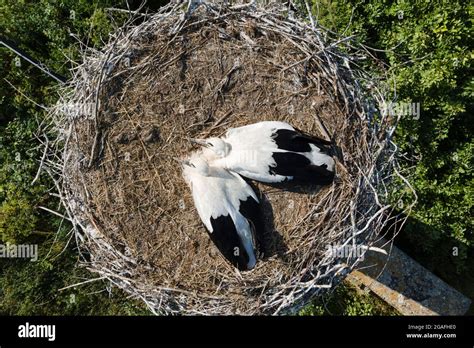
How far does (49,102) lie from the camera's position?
4500 millimetres

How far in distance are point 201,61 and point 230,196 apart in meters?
1.26

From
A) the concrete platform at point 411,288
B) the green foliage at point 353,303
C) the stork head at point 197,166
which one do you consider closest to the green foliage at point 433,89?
the concrete platform at point 411,288

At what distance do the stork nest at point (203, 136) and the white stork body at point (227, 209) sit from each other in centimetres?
19

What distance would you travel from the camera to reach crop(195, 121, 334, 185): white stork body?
10.9ft

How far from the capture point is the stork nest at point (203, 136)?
3.48m

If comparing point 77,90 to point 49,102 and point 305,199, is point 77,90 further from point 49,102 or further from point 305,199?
point 305,199

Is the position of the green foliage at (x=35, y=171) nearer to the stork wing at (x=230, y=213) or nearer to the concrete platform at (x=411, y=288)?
the stork wing at (x=230, y=213)

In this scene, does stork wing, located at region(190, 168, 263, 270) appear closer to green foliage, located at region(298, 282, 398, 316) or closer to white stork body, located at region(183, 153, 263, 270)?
white stork body, located at region(183, 153, 263, 270)

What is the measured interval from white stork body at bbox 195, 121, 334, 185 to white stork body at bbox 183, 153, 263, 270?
4.9 inches

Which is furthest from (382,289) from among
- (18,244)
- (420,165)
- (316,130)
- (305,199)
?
(18,244)

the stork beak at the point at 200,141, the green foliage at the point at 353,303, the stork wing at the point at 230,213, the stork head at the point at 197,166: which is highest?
the stork beak at the point at 200,141

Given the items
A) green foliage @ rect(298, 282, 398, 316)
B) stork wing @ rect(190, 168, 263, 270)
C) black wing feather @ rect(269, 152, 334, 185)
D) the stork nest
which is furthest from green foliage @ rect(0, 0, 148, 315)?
black wing feather @ rect(269, 152, 334, 185)

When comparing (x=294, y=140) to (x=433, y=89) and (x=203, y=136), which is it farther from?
(x=433, y=89)

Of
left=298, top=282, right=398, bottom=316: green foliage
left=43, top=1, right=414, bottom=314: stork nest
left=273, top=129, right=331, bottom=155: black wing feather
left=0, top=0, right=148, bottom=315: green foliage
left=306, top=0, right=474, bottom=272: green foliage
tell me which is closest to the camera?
left=273, top=129, right=331, bottom=155: black wing feather
